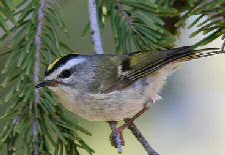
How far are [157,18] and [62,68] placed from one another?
285 millimetres

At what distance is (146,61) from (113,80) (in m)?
0.11

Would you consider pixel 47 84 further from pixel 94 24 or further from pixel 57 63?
pixel 94 24

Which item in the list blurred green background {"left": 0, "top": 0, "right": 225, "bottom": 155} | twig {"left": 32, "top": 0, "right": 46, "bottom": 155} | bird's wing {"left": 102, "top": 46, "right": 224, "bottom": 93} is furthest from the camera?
blurred green background {"left": 0, "top": 0, "right": 225, "bottom": 155}

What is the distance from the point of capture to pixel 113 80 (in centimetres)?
179

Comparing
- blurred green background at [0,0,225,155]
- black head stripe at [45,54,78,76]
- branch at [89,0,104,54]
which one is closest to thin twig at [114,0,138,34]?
branch at [89,0,104,54]

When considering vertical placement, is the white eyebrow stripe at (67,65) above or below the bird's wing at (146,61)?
above

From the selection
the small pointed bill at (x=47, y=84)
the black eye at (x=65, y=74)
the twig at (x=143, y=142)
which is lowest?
the twig at (x=143, y=142)

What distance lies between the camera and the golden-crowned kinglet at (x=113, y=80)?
1.68m

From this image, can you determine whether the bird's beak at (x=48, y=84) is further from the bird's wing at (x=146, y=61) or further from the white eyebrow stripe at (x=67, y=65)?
the bird's wing at (x=146, y=61)

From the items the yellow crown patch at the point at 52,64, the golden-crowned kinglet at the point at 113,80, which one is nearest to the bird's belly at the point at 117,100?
the golden-crowned kinglet at the point at 113,80

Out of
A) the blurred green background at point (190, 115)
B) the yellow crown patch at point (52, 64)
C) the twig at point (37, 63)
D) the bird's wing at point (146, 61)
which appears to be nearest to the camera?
the twig at point (37, 63)

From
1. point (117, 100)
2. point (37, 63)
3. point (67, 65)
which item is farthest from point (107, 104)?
point (37, 63)

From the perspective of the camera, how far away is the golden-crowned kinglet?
168cm

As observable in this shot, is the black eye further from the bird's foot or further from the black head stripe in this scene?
the bird's foot
